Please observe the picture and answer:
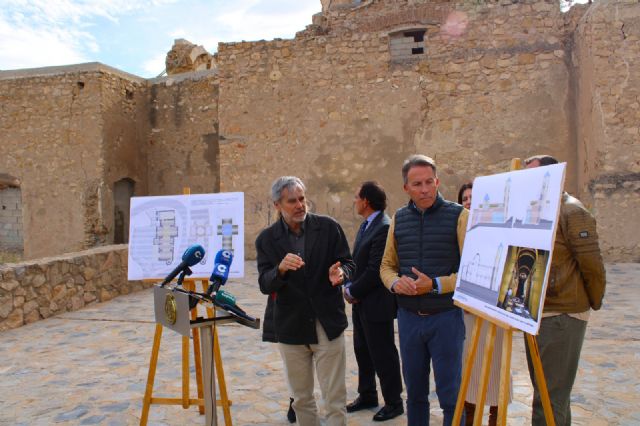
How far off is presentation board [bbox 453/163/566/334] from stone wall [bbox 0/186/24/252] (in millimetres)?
14696

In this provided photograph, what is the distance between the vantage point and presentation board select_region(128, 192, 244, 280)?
4.12 metres

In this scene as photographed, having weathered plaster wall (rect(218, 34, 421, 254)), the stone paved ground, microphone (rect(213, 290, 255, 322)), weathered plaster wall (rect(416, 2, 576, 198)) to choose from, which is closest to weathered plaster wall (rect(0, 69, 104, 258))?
weathered plaster wall (rect(218, 34, 421, 254))

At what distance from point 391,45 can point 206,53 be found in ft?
29.6

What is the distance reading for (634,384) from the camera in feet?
13.8

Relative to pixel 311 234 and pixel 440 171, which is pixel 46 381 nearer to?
pixel 311 234

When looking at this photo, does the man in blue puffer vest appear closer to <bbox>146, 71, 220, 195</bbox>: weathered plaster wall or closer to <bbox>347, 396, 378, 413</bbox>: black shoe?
<bbox>347, 396, 378, 413</bbox>: black shoe

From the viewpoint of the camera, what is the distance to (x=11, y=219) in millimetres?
14938

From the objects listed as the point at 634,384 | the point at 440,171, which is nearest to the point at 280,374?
the point at 634,384

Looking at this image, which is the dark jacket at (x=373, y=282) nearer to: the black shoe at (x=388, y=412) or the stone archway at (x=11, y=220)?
the black shoe at (x=388, y=412)

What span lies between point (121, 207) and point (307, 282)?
40.5 feet

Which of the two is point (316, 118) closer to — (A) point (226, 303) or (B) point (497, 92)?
(B) point (497, 92)

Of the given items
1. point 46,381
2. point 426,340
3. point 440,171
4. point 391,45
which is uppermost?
point 391,45

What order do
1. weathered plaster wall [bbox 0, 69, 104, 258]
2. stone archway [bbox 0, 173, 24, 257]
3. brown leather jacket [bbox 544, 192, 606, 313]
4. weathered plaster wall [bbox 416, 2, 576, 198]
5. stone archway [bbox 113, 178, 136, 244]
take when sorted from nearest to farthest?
brown leather jacket [bbox 544, 192, 606, 313], weathered plaster wall [bbox 416, 2, 576, 198], weathered plaster wall [bbox 0, 69, 104, 258], stone archway [bbox 113, 178, 136, 244], stone archway [bbox 0, 173, 24, 257]

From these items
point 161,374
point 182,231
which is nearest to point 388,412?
point 182,231
